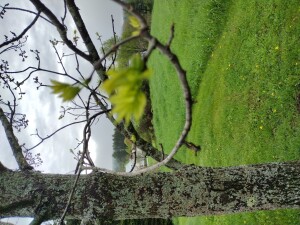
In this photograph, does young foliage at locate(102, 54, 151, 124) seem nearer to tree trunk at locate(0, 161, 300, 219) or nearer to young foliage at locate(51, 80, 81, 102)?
young foliage at locate(51, 80, 81, 102)

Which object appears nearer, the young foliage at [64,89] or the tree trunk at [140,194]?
the young foliage at [64,89]

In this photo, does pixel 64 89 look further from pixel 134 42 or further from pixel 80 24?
pixel 134 42

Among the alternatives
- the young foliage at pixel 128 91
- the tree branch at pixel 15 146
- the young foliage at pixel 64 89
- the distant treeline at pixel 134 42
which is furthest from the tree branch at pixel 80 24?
the distant treeline at pixel 134 42

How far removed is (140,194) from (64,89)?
2.54m

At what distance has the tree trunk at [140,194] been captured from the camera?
362 cm

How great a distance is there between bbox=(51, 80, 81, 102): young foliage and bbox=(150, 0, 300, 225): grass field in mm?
2324

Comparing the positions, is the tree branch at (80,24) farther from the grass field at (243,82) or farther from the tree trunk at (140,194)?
the tree trunk at (140,194)

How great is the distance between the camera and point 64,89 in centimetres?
126

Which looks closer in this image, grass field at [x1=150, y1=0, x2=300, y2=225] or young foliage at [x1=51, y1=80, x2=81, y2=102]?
young foliage at [x1=51, y1=80, x2=81, y2=102]

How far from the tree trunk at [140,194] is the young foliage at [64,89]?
2.48 m

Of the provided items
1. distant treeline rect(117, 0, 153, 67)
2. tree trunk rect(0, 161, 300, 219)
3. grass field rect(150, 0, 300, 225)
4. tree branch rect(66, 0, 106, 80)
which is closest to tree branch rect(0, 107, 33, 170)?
tree trunk rect(0, 161, 300, 219)

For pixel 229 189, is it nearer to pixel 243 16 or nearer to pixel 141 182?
pixel 141 182

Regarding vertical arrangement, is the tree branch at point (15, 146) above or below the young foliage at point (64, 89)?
above

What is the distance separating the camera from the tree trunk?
11.9ft
